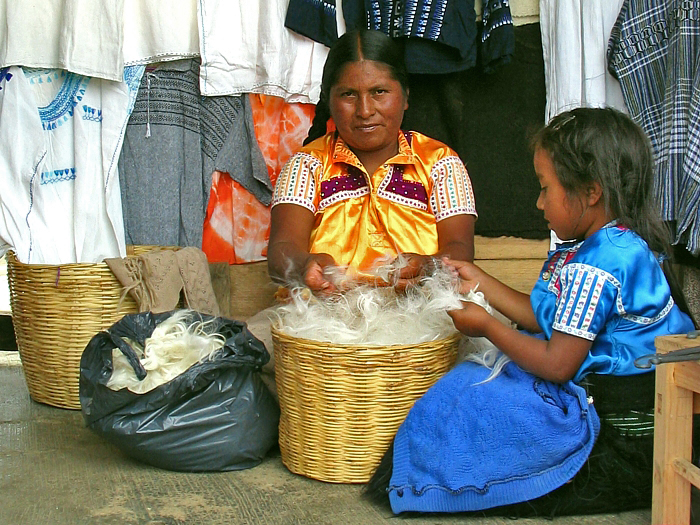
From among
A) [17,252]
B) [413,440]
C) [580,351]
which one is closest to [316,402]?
[413,440]

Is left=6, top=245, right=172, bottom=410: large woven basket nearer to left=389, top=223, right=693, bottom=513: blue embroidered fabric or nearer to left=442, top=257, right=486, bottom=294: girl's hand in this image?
left=442, top=257, right=486, bottom=294: girl's hand

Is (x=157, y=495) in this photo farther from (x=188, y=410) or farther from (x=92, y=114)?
(x=92, y=114)

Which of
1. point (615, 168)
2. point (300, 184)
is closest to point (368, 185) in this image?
point (300, 184)

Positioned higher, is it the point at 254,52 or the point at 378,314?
the point at 254,52

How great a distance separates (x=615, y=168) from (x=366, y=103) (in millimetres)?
1104

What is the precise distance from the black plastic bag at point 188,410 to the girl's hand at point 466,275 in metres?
0.69

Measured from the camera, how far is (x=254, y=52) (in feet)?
11.6

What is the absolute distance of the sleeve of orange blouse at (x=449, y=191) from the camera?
2.99 meters

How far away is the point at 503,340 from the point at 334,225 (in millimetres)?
1066

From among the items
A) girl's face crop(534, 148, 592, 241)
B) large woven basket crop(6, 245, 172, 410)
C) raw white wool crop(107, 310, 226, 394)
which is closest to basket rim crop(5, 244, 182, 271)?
large woven basket crop(6, 245, 172, 410)

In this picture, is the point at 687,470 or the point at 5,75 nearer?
the point at 687,470

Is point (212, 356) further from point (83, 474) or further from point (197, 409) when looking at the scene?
point (83, 474)

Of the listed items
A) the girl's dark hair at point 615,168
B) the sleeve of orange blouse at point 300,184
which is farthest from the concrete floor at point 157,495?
the sleeve of orange blouse at point 300,184

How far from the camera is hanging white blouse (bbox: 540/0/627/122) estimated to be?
10.8 ft
